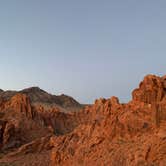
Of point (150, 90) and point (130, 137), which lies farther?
point (150, 90)

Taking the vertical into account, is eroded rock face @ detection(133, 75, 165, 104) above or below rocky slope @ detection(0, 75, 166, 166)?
above

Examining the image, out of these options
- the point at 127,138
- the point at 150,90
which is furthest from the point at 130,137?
the point at 150,90

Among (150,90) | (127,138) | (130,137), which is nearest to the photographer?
(130,137)

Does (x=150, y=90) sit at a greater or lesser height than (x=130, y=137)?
greater

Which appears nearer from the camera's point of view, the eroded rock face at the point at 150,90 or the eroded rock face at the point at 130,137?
the eroded rock face at the point at 130,137

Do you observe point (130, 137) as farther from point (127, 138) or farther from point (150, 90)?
point (150, 90)

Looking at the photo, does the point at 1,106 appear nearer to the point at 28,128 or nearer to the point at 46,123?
the point at 46,123

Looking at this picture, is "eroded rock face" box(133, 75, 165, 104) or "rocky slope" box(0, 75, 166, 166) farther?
"eroded rock face" box(133, 75, 165, 104)

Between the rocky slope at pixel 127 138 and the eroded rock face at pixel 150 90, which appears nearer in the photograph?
the rocky slope at pixel 127 138

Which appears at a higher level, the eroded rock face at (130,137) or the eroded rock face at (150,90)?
the eroded rock face at (150,90)

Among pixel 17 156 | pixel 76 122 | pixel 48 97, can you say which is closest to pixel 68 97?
pixel 48 97

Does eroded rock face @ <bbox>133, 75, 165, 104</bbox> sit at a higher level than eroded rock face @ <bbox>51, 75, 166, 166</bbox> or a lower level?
higher

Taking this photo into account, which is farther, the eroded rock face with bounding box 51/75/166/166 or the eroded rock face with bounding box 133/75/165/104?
the eroded rock face with bounding box 133/75/165/104

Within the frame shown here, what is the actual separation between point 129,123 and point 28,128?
22.0 m
